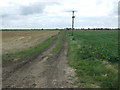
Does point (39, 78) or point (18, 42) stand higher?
point (18, 42)

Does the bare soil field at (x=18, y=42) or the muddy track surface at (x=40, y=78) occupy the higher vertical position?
the bare soil field at (x=18, y=42)

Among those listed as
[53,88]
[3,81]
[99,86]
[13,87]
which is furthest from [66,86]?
[3,81]

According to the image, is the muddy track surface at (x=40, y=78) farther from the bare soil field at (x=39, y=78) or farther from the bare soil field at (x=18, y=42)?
the bare soil field at (x=18, y=42)

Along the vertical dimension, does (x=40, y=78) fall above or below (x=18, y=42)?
below

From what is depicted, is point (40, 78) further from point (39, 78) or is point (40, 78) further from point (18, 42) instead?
point (18, 42)

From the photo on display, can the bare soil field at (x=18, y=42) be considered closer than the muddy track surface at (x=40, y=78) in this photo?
No

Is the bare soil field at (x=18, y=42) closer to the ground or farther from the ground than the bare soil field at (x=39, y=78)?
farther from the ground

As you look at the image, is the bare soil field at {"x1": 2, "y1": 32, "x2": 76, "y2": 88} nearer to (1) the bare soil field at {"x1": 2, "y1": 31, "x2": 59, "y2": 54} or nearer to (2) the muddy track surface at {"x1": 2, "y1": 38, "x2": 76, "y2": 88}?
(2) the muddy track surface at {"x1": 2, "y1": 38, "x2": 76, "y2": 88}

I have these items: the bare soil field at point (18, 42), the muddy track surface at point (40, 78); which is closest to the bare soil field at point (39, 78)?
the muddy track surface at point (40, 78)

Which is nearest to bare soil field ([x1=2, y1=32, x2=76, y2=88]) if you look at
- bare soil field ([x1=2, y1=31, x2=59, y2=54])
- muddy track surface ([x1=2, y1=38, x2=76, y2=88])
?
muddy track surface ([x1=2, y1=38, x2=76, y2=88])

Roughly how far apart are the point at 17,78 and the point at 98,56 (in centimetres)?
858

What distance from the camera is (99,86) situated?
10.3m

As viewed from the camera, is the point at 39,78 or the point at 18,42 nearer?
the point at 39,78

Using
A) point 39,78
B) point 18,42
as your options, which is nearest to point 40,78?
point 39,78
